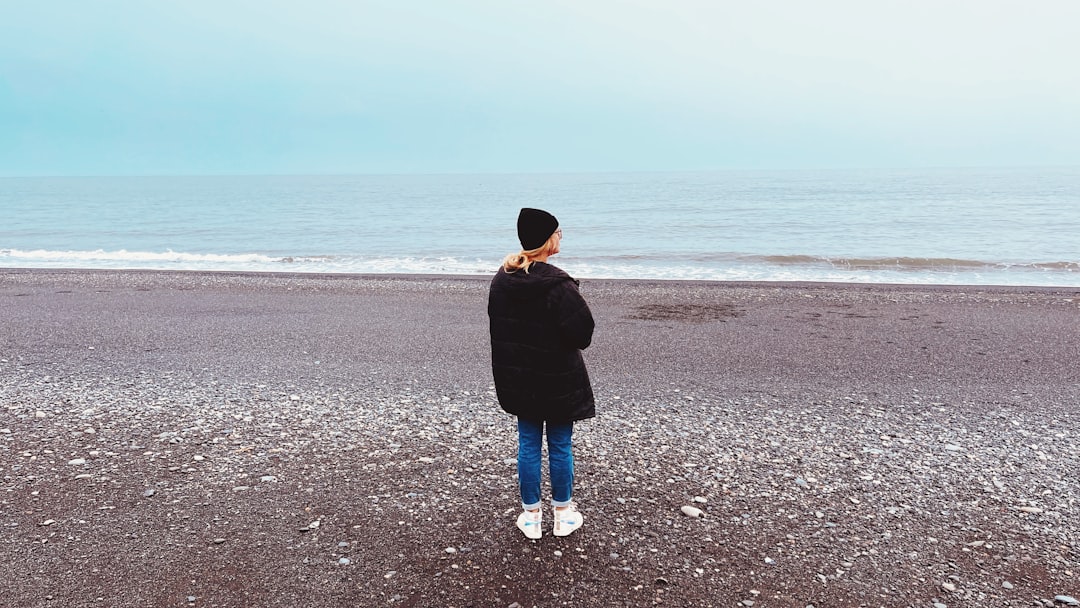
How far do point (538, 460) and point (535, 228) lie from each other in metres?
1.37

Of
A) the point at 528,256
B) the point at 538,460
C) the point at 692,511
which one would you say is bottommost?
the point at 692,511

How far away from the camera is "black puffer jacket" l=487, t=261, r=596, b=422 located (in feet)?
12.0

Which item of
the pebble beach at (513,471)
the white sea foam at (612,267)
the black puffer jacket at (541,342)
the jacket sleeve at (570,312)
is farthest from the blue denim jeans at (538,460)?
the white sea foam at (612,267)

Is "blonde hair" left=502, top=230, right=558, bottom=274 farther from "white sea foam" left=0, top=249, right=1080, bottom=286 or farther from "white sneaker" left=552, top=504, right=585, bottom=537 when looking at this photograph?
"white sea foam" left=0, top=249, right=1080, bottom=286

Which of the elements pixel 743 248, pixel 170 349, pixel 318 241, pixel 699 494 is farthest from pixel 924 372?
pixel 318 241

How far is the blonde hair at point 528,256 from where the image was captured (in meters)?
3.65

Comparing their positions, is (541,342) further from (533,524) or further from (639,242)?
(639,242)

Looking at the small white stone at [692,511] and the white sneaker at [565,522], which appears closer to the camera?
the white sneaker at [565,522]

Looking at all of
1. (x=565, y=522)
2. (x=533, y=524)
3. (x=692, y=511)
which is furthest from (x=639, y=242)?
(x=533, y=524)

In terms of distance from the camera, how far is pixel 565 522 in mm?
4250

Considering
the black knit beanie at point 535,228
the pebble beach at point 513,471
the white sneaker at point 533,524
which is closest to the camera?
the black knit beanie at point 535,228

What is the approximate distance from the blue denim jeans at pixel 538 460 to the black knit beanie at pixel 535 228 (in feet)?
3.37

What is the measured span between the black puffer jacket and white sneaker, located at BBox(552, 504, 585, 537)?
2.30ft

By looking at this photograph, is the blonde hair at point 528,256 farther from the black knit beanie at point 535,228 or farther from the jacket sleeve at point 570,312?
the jacket sleeve at point 570,312
